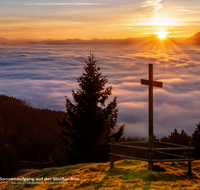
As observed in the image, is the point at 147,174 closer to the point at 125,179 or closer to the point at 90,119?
the point at 125,179

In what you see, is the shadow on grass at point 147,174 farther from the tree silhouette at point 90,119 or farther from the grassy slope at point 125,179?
the tree silhouette at point 90,119

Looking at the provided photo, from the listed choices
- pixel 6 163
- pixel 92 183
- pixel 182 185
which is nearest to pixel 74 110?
pixel 92 183

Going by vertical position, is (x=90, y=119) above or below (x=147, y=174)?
above

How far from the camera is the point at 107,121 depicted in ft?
76.5

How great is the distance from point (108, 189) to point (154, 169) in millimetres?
3021

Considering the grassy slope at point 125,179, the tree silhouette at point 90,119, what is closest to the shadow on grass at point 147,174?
the grassy slope at point 125,179

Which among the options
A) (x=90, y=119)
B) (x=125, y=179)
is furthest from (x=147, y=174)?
(x=90, y=119)

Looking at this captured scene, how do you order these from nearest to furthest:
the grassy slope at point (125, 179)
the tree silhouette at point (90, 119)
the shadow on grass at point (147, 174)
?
the grassy slope at point (125, 179), the shadow on grass at point (147, 174), the tree silhouette at point (90, 119)

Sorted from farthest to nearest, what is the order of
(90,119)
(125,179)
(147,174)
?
(90,119) → (147,174) → (125,179)

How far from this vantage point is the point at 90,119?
22031 millimetres

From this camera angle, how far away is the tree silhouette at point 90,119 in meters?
21.8

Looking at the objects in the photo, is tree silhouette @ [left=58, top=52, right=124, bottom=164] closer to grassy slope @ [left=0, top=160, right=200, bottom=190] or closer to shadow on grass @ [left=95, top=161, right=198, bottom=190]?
grassy slope @ [left=0, top=160, right=200, bottom=190]

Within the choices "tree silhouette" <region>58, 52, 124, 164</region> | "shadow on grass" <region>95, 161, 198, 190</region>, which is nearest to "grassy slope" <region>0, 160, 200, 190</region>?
"shadow on grass" <region>95, 161, 198, 190</region>

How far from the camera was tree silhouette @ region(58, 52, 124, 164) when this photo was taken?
21.8m
